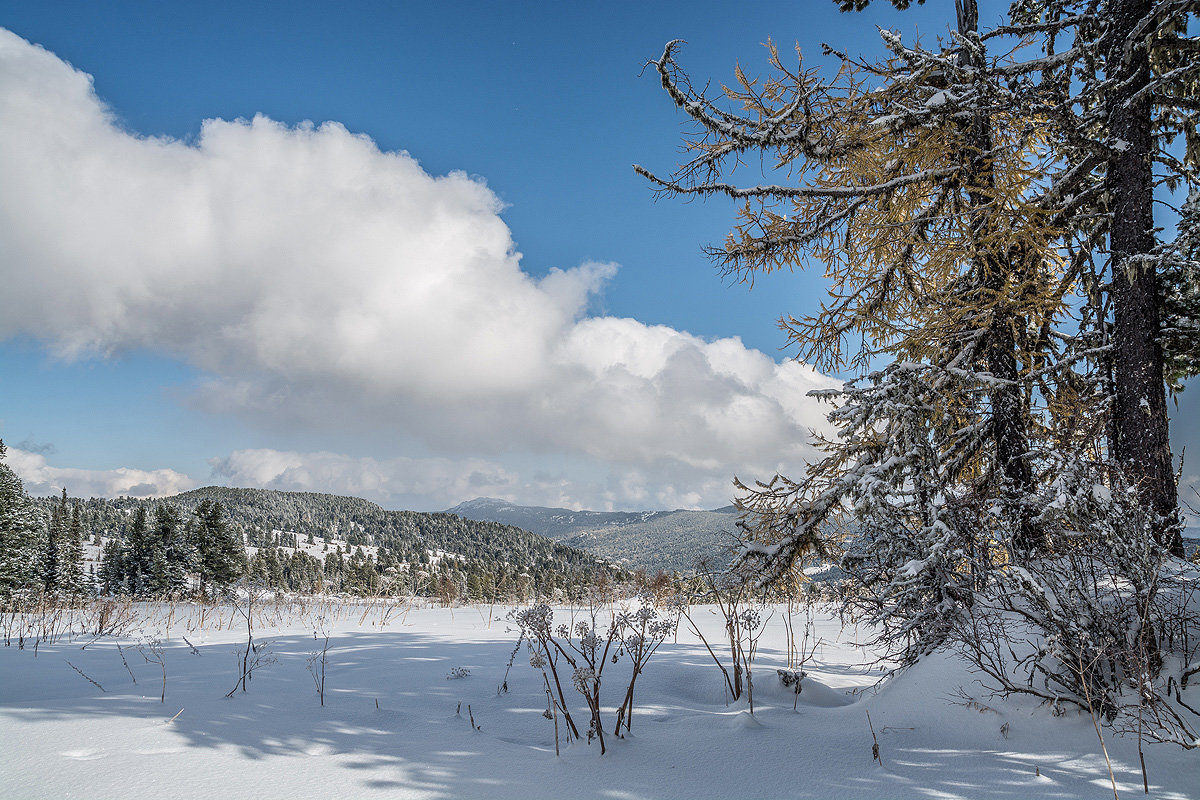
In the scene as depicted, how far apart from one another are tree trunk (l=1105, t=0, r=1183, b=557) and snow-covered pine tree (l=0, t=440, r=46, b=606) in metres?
33.9

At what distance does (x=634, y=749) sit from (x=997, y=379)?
14.0ft

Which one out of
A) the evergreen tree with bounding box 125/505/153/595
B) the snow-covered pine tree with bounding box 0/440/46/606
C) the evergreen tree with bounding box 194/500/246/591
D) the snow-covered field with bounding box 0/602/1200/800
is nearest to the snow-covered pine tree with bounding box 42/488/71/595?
the evergreen tree with bounding box 125/505/153/595

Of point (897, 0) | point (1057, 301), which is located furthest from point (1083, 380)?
point (897, 0)

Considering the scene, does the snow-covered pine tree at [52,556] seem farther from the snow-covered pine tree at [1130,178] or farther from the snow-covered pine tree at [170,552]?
the snow-covered pine tree at [1130,178]

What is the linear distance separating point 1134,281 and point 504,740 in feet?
19.9

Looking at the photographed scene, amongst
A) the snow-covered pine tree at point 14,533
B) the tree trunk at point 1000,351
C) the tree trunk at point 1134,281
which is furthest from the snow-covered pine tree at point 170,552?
the tree trunk at point 1134,281

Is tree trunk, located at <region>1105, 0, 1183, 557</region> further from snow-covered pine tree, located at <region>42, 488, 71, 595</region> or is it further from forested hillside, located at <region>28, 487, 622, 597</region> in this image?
forested hillside, located at <region>28, 487, 622, 597</region>

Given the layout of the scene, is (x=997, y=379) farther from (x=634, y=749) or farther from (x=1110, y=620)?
(x=634, y=749)

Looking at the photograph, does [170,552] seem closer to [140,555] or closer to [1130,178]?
[140,555]

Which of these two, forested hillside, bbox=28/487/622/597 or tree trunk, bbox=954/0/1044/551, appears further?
forested hillside, bbox=28/487/622/597

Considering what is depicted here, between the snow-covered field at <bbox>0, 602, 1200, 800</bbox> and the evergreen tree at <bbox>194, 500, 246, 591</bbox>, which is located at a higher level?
the snow-covered field at <bbox>0, 602, 1200, 800</bbox>

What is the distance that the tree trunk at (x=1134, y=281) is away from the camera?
14.7ft

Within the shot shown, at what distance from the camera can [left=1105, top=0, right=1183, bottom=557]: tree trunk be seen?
4480mm

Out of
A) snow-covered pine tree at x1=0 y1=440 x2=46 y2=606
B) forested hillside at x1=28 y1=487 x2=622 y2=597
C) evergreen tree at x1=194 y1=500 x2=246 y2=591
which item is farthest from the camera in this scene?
forested hillside at x1=28 y1=487 x2=622 y2=597
